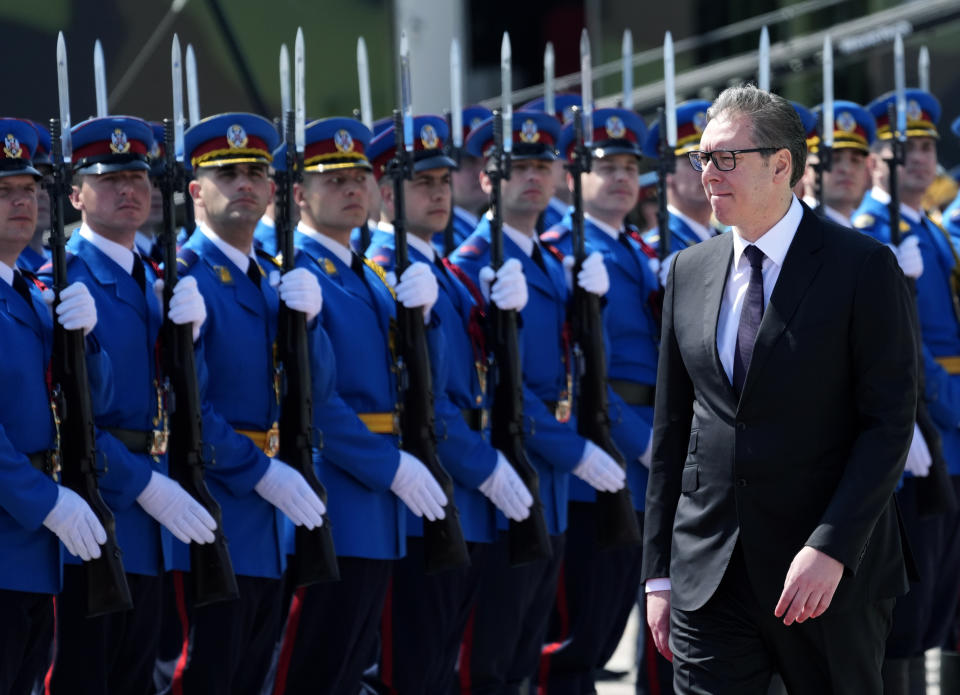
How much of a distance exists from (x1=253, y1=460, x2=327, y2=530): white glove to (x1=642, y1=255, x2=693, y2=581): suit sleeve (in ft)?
4.98

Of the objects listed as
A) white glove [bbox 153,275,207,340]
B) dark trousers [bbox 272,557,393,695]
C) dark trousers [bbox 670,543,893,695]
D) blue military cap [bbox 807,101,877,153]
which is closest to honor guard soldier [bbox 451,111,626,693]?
dark trousers [bbox 272,557,393,695]

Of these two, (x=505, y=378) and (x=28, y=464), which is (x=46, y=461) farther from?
(x=505, y=378)

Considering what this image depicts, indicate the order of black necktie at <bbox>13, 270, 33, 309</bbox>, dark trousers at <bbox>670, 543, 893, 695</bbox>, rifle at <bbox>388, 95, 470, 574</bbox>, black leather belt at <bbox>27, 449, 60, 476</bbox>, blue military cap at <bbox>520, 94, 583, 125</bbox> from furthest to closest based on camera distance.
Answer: blue military cap at <bbox>520, 94, 583, 125</bbox>, rifle at <bbox>388, 95, 470, 574</bbox>, black necktie at <bbox>13, 270, 33, 309</bbox>, black leather belt at <bbox>27, 449, 60, 476</bbox>, dark trousers at <bbox>670, 543, 893, 695</bbox>

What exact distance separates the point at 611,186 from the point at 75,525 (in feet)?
9.29

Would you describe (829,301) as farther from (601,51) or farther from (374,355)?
(601,51)

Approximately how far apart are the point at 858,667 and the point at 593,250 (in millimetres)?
3203

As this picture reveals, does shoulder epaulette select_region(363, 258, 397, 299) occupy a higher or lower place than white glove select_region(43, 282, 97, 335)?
higher

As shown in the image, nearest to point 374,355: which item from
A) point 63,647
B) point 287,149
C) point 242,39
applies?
point 287,149

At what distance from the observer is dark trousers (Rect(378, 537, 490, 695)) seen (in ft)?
18.2

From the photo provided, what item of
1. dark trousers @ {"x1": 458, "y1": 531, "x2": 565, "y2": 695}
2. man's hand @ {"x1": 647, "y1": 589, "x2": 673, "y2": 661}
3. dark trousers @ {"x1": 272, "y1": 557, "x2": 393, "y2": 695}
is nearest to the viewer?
man's hand @ {"x1": 647, "y1": 589, "x2": 673, "y2": 661}

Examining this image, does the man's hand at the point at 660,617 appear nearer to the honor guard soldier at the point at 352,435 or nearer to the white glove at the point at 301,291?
the honor guard soldier at the point at 352,435

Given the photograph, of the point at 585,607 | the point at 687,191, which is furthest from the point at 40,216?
the point at 687,191

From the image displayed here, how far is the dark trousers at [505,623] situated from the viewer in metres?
5.86

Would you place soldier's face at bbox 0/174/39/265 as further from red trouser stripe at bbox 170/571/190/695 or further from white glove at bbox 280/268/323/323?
red trouser stripe at bbox 170/571/190/695
